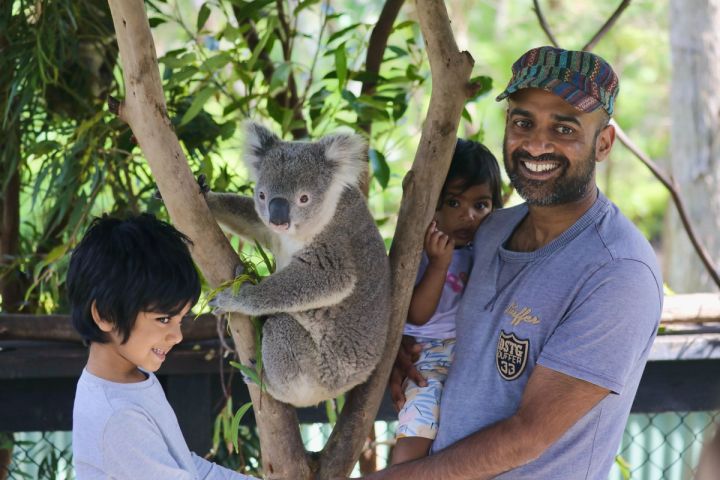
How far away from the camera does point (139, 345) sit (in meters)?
1.54

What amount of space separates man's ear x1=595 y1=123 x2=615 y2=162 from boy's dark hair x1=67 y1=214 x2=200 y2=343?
3.11 ft

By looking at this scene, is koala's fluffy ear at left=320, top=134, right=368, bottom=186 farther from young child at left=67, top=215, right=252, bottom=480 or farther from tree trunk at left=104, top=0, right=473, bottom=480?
young child at left=67, top=215, right=252, bottom=480

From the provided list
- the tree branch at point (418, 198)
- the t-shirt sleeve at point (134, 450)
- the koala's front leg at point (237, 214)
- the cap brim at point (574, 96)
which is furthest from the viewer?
the koala's front leg at point (237, 214)

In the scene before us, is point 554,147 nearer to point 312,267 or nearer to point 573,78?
point 573,78

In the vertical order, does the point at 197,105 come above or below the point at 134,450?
above

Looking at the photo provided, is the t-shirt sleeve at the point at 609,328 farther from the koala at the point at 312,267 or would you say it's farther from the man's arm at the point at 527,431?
the koala at the point at 312,267

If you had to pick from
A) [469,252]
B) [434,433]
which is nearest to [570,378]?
[434,433]

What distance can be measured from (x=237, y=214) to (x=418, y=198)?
2.18ft

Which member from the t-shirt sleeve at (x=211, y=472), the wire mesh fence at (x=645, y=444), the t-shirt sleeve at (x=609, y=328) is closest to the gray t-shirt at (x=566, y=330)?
the t-shirt sleeve at (x=609, y=328)

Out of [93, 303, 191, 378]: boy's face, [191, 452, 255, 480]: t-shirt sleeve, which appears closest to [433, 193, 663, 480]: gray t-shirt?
[191, 452, 255, 480]: t-shirt sleeve

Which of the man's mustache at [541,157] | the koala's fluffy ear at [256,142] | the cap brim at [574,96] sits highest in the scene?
the koala's fluffy ear at [256,142]

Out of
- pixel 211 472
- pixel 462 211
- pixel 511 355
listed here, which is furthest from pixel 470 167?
pixel 211 472

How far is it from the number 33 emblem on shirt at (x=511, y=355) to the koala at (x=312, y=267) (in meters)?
0.42

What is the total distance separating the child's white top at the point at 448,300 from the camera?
216cm
